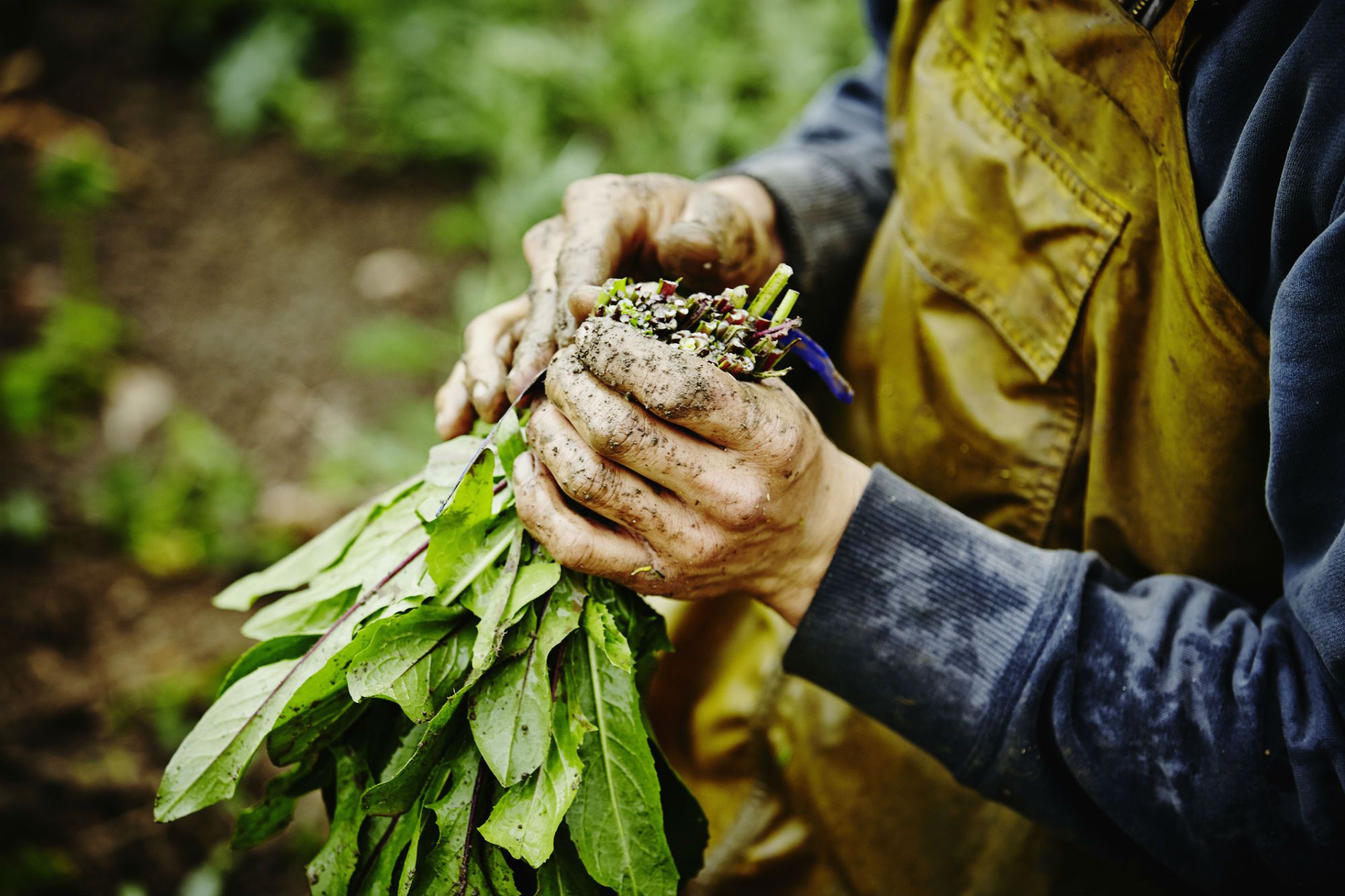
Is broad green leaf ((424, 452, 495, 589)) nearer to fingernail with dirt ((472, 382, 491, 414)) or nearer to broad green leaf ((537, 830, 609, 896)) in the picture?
fingernail with dirt ((472, 382, 491, 414))

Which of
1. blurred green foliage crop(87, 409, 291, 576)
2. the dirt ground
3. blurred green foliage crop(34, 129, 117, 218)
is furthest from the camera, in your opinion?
blurred green foliage crop(34, 129, 117, 218)

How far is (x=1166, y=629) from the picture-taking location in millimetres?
1270

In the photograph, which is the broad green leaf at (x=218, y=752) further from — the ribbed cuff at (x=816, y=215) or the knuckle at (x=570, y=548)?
the ribbed cuff at (x=816, y=215)

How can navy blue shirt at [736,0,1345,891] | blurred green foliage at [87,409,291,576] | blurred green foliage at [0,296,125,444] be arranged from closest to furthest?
A: navy blue shirt at [736,0,1345,891], blurred green foliage at [87,409,291,576], blurred green foliage at [0,296,125,444]

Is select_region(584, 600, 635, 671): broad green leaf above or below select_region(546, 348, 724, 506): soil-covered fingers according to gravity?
below

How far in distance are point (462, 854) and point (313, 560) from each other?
612 mm

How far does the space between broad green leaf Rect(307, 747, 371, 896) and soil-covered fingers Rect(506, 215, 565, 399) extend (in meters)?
0.66

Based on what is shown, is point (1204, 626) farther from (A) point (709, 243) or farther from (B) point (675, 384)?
(A) point (709, 243)

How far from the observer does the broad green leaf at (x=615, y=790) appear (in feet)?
4.17

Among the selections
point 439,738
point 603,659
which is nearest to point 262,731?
point 439,738

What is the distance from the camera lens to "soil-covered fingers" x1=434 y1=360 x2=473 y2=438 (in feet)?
5.08

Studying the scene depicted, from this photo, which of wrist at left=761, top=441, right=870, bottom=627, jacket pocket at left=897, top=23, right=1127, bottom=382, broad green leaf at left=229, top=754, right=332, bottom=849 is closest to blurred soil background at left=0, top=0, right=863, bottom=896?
broad green leaf at left=229, top=754, right=332, bottom=849

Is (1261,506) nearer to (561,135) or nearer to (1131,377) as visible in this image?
(1131,377)

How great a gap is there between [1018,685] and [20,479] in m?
3.40
